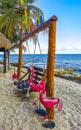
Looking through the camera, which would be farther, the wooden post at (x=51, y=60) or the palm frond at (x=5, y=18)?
the palm frond at (x=5, y=18)

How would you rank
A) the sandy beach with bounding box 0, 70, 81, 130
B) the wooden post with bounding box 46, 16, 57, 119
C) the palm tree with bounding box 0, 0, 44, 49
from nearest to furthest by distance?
the sandy beach with bounding box 0, 70, 81, 130, the wooden post with bounding box 46, 16, 57, 119, the palm tree with bounding box 0, 0, 44, 49

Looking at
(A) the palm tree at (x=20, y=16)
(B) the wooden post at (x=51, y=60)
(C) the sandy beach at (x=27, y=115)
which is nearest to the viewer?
(C) the sandy beach at (x=27, y=115)

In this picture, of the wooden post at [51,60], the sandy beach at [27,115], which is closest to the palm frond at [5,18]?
the sandy beach at [27,115]

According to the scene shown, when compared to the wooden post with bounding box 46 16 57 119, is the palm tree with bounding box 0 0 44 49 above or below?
above

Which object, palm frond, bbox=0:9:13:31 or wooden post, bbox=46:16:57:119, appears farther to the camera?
palm frond, bbox=0:9:13:31

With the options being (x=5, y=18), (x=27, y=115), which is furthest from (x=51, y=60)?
(x=5, y=18)

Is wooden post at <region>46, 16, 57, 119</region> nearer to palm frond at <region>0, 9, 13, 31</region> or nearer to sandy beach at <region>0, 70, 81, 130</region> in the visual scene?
sandy beach at <region>0, 70, 81, 130</region>

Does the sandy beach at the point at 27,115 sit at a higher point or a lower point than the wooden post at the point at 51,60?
lower

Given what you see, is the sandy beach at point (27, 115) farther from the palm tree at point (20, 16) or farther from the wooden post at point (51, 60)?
the palm tree at point (20, 16)

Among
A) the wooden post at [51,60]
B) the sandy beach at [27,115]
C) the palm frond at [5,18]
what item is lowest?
the sandy beach at [27,115]

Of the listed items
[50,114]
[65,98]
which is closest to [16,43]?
[65,98]

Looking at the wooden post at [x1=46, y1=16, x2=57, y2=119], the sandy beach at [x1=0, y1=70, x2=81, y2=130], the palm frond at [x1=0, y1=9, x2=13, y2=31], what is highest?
the palm frond at [x1=0, y1=9, x2=13, y2=31]

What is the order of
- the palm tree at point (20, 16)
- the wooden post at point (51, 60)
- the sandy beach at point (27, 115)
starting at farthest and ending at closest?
the palm tree at point (20, 16)
the wooden post at point (51, 60)
the sandy beach at point (27, 115)

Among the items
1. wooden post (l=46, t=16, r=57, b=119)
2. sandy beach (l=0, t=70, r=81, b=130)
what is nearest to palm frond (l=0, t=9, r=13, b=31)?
sandy beach (l=0, t=70, r=81, b=130)
